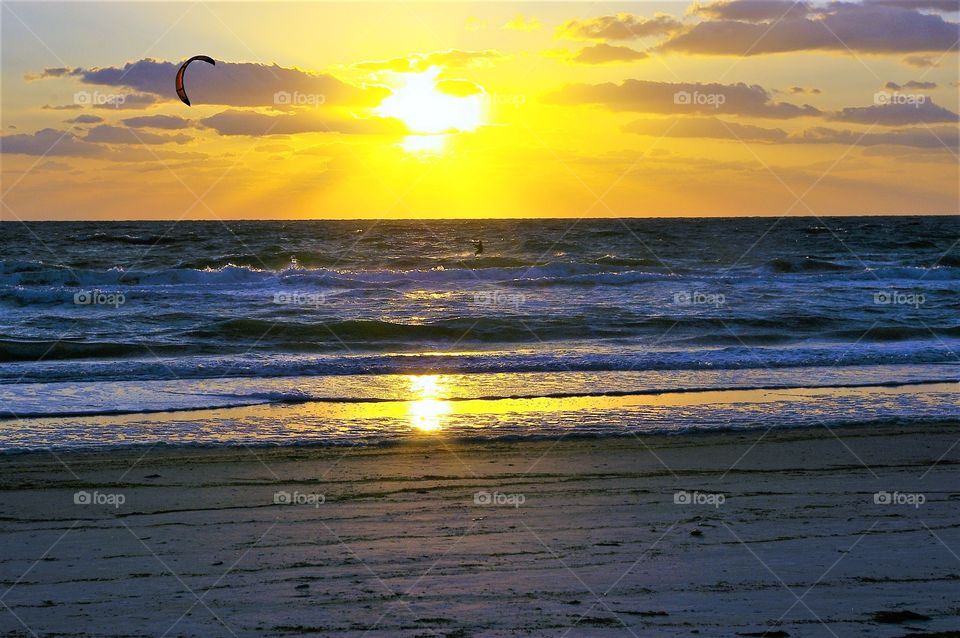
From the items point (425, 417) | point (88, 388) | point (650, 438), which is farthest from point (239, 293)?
point (650, 438)

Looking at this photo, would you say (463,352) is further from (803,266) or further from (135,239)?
(135,239)

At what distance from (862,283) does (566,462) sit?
90.6 feet

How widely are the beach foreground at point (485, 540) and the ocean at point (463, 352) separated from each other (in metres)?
1.29

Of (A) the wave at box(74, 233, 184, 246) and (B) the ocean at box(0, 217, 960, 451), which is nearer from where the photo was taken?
(B) the ocean at box(0, 217, 960, 451)

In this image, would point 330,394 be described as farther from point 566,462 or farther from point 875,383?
point 875,383

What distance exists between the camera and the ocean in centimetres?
1022

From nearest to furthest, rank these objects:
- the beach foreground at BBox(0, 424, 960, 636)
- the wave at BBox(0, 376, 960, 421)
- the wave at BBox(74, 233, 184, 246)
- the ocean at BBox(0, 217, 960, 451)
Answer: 1. the beach foreground at BBox(0, 424, 960, 636)
2. the ocean at BBox(0, 217, 960, 451)
3. the wave at BBox(0, 376, 960, 421)
4. the wave at BBox(74, 233, 184, 246)

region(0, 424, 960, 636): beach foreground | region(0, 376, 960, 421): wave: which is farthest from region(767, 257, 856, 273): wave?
region(0, 424, 960, 636): beach foreground

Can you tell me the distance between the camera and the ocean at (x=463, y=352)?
33.5 feet

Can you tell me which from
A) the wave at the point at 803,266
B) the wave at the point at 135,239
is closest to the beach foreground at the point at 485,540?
the wave at the point at 803,266

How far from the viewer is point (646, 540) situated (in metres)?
5.98

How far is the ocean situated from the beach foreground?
1294 mm

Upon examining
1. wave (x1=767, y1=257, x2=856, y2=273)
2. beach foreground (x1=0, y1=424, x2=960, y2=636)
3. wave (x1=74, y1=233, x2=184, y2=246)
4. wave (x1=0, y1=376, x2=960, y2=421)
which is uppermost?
wave (x1=74, y1=233, x2=184, y2=246)

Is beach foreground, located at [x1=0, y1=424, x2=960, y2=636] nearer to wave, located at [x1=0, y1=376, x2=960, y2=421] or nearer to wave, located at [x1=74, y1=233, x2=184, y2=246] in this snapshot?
wave, located at [x1=0, y1=376, x2=960, y2=421]
